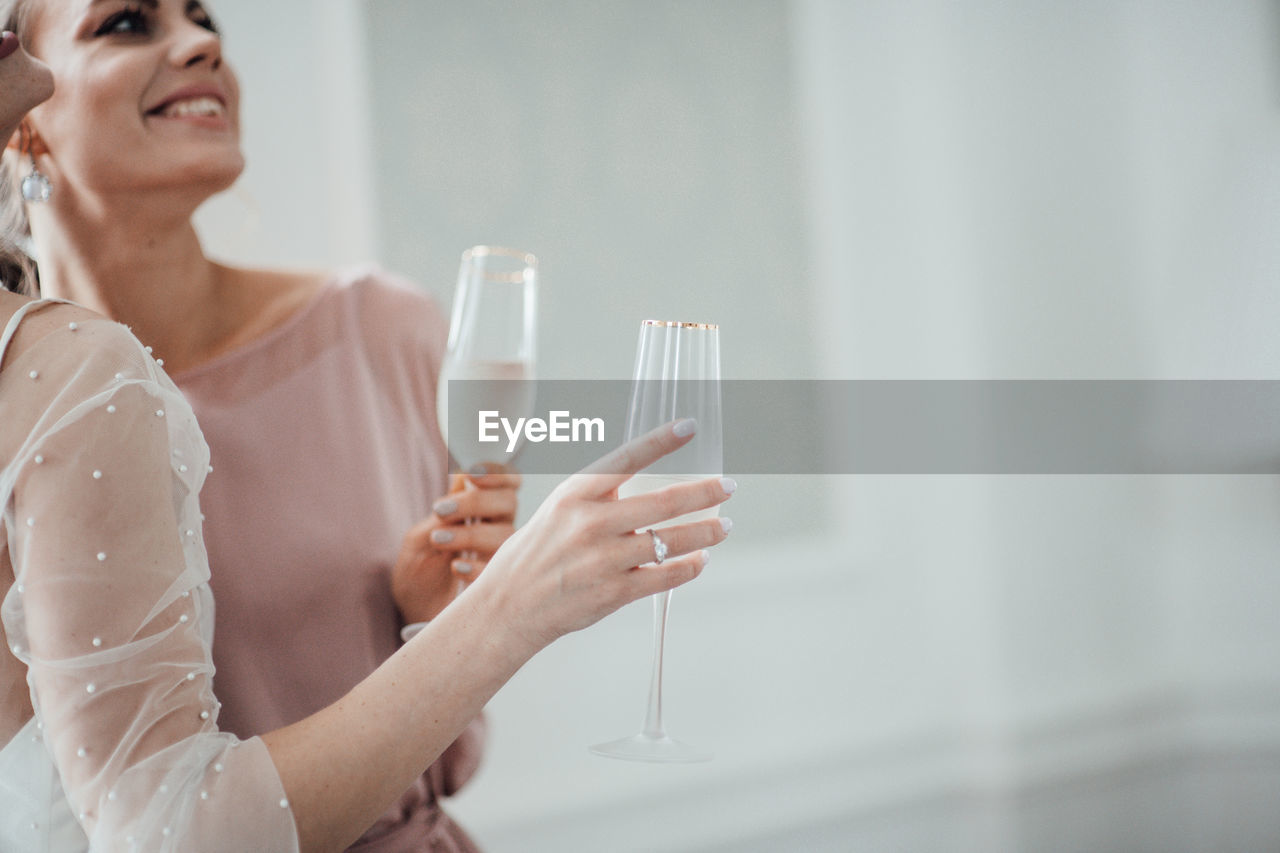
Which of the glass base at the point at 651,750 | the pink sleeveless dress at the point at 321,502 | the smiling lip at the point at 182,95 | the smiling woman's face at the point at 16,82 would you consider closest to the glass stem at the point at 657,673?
the glass base at the point at 651,750

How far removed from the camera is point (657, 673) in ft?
2.92

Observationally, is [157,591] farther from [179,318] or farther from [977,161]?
[977,161]

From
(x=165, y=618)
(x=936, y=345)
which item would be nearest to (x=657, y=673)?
(x=165, y=618)

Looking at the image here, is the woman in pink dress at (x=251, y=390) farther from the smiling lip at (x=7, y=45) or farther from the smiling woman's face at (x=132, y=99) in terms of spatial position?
the smiling lip at (x=7, y=45)

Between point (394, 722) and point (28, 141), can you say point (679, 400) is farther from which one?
point (28, 141)

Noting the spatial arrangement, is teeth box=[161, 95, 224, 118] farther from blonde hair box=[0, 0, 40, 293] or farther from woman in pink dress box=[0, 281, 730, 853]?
woman in pink dress box=[0, 281, 730, 853]

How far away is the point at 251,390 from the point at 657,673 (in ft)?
2.35

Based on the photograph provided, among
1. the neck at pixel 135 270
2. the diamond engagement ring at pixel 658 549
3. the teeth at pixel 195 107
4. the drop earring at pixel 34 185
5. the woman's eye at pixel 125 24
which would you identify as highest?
the woman's eye at pixel 125 24

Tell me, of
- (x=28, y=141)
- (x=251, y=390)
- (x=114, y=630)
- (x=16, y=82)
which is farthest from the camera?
(x=251, y=390)

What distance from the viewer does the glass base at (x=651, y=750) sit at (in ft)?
2.81

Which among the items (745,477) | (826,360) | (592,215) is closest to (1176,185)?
(826,360)

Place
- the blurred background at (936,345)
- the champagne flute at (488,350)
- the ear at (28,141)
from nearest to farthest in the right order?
the champagne flute at (488,350) < the ear at (28,141) < the blurred background at (936,345)

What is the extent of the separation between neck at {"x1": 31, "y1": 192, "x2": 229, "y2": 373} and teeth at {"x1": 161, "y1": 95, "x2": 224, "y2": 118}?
0.12 m

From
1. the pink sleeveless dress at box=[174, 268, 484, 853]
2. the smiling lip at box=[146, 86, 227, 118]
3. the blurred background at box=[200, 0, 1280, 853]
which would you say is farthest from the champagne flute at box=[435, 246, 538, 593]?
the blurred background at box=[200, 0, 1280, 853]
